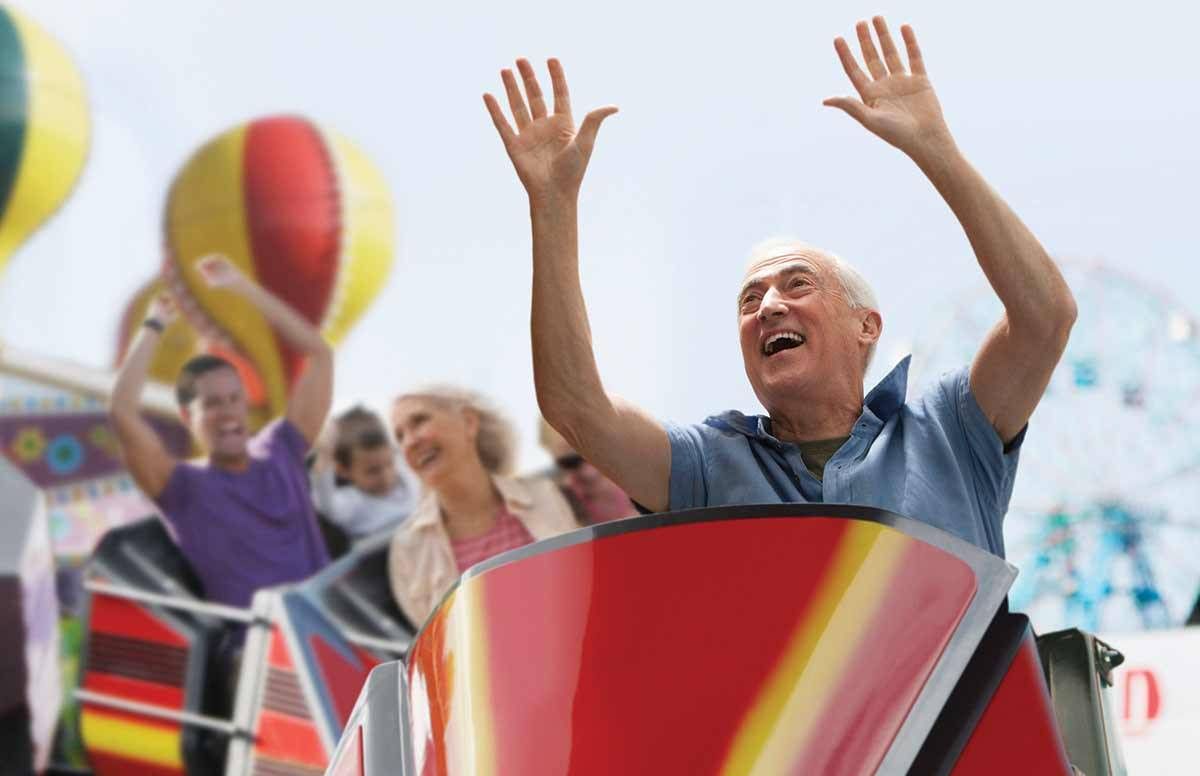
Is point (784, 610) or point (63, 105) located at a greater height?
point (63, 105)

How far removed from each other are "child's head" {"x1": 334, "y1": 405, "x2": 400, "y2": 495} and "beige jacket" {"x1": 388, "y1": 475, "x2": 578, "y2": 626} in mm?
913

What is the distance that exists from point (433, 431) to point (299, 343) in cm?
200

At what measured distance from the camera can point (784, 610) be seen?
1161 mm

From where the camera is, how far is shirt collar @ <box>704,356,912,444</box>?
169 centimetres

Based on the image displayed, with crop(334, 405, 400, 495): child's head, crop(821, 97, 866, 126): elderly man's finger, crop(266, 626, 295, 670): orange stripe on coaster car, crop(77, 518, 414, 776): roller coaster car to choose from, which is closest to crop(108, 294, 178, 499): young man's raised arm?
crop(77, 518, 414, 776): roller coaster car

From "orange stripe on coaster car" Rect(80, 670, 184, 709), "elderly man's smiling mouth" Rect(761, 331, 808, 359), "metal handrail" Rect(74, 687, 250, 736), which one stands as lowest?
"metal handrail" Rect(74, 687, 250, 736)

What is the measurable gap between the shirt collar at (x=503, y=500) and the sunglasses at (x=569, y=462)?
336mm

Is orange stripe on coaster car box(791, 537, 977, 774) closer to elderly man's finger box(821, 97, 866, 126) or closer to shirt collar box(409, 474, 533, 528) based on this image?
elderly man's finger box(821, 97, 866, 126)

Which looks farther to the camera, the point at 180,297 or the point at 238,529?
the point at 180,297

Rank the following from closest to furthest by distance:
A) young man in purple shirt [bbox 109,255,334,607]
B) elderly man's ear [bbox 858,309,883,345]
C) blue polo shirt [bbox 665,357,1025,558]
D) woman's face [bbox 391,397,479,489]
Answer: blue polo shirt [bbox 665,357,1025,558] < elderly man's ear [bbox 858,309,883,345] < woman's face [bbox 391,397,479,489] < young man in purple shirt [bbox 109,255,334,607]

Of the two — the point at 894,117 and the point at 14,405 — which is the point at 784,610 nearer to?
the point at 894,117

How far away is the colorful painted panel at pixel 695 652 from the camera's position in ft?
3.56

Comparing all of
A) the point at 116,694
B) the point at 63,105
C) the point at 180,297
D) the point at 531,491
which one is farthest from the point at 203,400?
the point at 63,105

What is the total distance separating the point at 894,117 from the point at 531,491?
3983 millimetres
